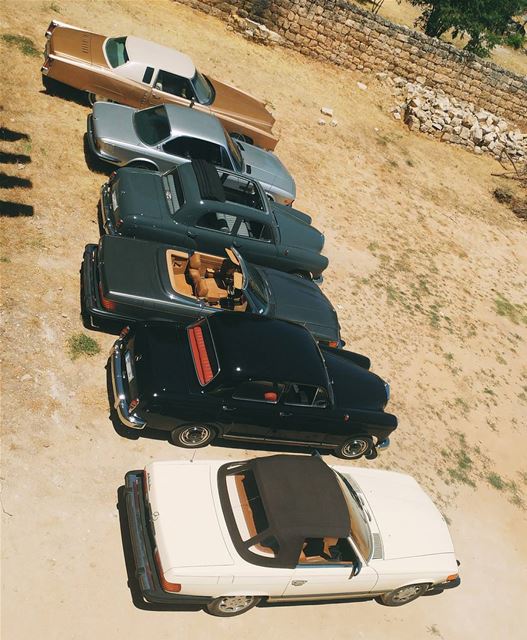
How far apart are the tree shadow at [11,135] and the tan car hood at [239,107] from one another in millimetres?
4202

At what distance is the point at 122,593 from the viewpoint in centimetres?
562

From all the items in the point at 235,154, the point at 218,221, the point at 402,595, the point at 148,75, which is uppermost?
the point at 148,75

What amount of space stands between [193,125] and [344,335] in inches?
200

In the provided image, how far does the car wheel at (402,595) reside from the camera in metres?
6.46

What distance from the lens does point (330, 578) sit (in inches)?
229

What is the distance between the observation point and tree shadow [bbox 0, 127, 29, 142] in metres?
10.3

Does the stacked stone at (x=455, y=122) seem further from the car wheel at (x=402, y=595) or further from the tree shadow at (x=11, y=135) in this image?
the car wheel at (x=402, y=595)

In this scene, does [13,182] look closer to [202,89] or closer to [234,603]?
[202,89]

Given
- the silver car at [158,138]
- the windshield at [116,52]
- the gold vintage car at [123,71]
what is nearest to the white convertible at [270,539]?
the silver car at [158,138]

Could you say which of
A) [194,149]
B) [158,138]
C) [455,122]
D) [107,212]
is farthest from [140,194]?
[455,122]

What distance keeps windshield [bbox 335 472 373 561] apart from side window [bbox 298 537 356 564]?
14 centimetres

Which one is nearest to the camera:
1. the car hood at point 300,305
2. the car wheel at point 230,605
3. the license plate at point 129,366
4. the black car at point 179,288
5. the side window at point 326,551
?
the car wheel at point 230,605

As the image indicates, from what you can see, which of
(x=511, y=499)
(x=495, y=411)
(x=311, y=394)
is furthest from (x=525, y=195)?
(x=311, y=394)

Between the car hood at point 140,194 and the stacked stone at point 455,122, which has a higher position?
the stacked stone at point 455,122
